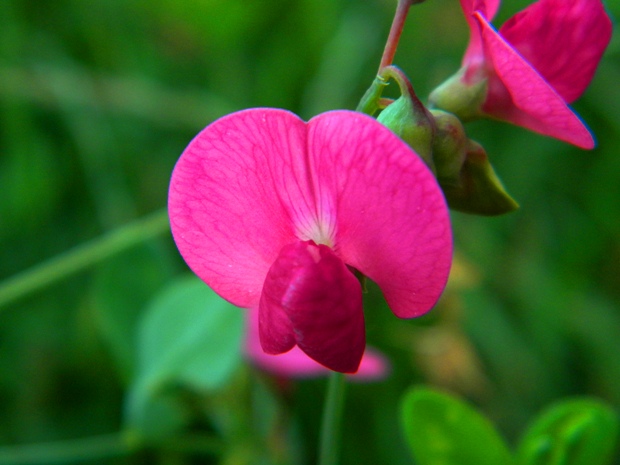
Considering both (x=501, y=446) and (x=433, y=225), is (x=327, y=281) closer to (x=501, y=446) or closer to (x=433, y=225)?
(x=433, y=225)

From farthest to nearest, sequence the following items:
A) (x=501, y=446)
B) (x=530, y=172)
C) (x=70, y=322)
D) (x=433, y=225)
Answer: (x=530, y=172) → (x=70, y=322) → (x=501, y=446) → (x=433, y=225)

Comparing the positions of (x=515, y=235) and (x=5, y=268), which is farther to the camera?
(x=515, y=235)

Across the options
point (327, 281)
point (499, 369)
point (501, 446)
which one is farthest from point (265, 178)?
point (499, 369)

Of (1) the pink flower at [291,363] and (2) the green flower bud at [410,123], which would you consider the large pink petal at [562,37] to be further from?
(1) the pink flower at [291,363]

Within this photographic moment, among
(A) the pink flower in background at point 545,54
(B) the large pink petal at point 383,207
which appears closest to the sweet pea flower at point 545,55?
(A) the pink flower in background at point 545,54

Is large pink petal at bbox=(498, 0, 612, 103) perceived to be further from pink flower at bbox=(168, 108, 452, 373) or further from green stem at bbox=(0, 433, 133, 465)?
green stem at bbox=(0, 433, 133, 465)

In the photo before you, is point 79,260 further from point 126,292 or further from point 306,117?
point 306,117
